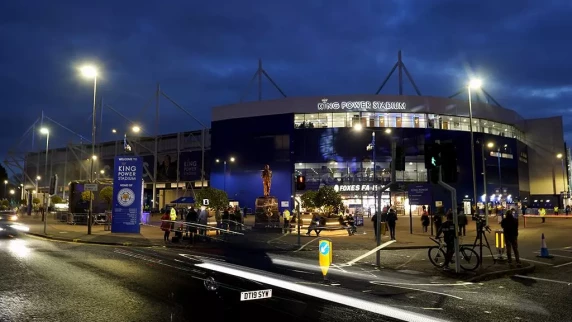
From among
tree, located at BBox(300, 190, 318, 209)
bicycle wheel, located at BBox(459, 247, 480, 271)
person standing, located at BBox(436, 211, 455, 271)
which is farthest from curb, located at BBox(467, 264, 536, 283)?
tree, located at BBox(300, 190, 318, 209)

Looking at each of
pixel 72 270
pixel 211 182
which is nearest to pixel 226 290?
pixel 72 270

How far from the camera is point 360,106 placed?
64938mm

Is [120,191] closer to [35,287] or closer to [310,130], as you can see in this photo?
[35,287]

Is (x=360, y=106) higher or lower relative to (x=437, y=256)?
higher

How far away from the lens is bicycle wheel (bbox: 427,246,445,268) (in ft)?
44.6

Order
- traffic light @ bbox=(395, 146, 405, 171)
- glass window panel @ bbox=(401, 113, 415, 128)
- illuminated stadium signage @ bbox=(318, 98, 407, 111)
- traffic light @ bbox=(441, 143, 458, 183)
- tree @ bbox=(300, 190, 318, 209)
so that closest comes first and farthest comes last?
traffic light @ bbox=(441, 143, 458, 183) → traffic light @ bbox=(395, 146, 405, 171) → tree @ bbox=(300, 190, 318, 209) → illuminated stadium signage @ bbox=(318, 98, 407, 111) → glass window panel @ bbox=(401, 113, 415, 128)

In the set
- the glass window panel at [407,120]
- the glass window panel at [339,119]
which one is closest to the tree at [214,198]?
the glass window panel at [339,119]

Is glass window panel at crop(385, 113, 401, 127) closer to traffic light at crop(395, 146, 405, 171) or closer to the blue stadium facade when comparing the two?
the blue stadium facade

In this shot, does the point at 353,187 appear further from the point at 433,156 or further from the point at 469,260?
the point at 433,156

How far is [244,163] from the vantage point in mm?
67750

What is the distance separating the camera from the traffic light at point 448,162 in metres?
Result: 12.5

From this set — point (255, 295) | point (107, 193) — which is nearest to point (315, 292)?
point (255, 295)

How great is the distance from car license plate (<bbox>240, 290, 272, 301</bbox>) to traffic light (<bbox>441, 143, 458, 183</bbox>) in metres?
6.53

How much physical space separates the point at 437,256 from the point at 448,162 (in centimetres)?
328
